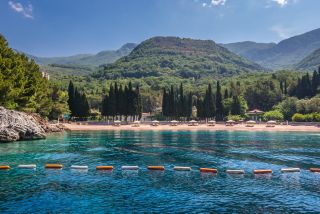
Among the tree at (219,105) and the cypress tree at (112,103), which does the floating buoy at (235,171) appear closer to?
the cypress tree at (112,103)

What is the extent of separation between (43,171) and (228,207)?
22401 mm

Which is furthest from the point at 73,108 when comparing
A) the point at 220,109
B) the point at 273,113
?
the point at 273,113

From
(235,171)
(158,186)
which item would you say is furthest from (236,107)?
(158,186)

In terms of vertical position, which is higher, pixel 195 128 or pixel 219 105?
pixel 219 105

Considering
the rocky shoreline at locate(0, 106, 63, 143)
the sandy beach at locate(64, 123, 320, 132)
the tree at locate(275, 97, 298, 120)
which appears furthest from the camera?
the tree at locate(275, 97, 298, 120)

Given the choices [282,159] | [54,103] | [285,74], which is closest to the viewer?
[282,159]

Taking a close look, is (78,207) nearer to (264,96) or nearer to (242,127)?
(242,127)

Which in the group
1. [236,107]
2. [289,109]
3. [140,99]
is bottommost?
[289,109]

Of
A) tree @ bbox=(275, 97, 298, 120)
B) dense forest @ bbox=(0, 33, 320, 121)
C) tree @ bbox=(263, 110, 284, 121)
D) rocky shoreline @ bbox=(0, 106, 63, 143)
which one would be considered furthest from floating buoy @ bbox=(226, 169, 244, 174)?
tree @ bbox=(275, 97, 298, 120)

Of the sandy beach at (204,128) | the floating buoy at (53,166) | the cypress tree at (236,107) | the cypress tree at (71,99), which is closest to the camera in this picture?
the floating buoy at (53,166)

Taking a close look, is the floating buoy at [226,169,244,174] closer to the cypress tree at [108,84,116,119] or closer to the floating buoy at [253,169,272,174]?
the floating buoy at [253,169,272,174]

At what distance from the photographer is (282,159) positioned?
48.0 metres

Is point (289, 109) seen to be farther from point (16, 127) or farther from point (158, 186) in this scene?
point (158, 186)

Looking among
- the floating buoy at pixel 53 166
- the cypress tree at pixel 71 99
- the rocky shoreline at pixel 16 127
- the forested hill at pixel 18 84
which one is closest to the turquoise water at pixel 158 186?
the floating buoy at pixel 53 166
